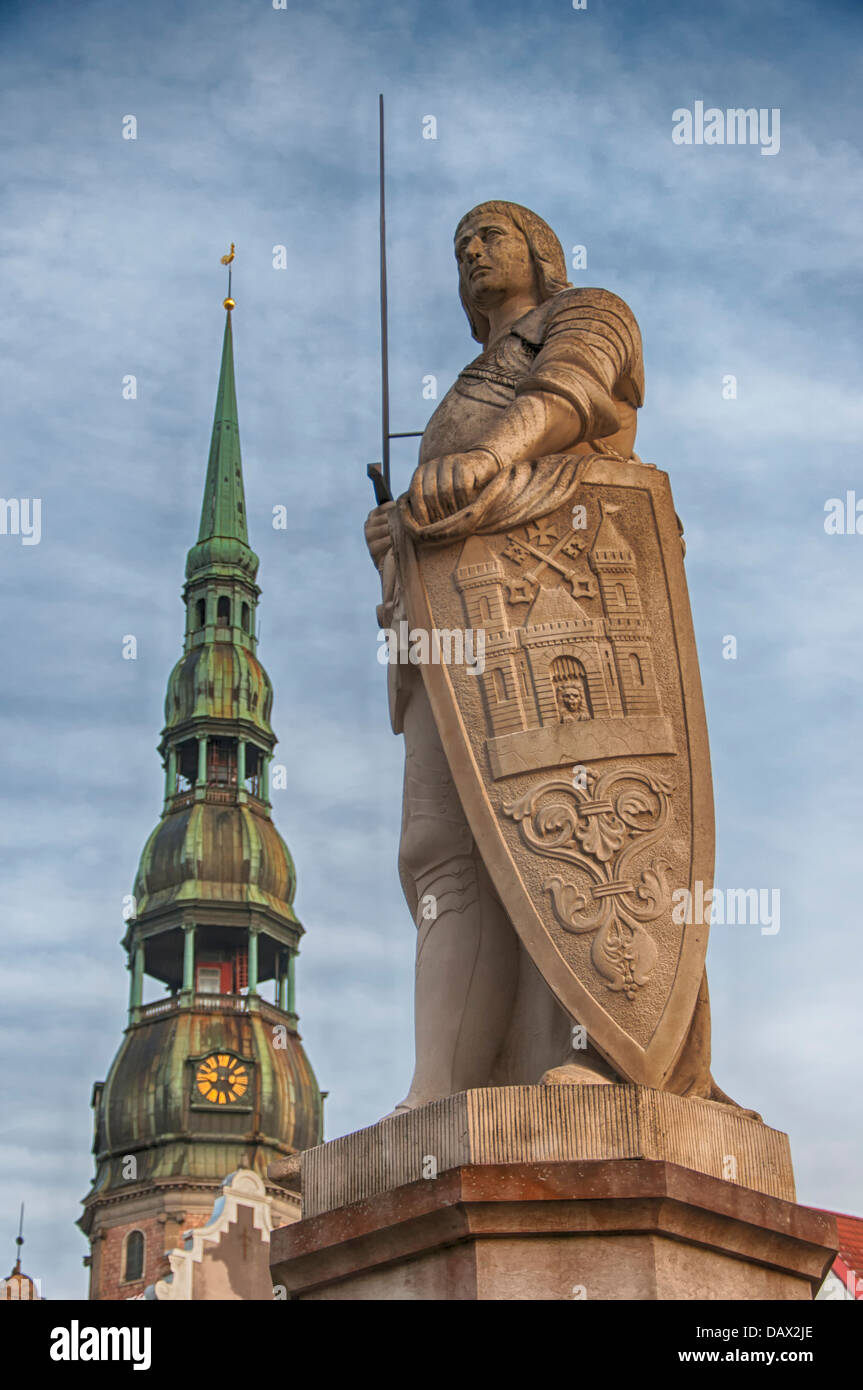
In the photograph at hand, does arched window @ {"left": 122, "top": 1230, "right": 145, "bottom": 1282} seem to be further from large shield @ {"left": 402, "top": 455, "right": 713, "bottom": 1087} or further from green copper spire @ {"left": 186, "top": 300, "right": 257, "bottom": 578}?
large shield @ {"left": 402, "top": 455, "right": 713, "bottom": 1087}

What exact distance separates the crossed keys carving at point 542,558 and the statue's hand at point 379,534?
63cm

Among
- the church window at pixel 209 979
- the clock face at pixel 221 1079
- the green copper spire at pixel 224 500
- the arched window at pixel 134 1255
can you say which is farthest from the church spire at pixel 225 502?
the arched window at pixel 134 1255

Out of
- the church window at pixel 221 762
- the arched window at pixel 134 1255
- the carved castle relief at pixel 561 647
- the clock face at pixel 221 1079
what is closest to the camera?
the carved castle relief at pixel 561 647

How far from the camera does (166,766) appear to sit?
104 meters

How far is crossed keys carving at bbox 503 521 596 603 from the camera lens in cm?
799

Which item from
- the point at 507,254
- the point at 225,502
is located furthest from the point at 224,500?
the point at 507,254

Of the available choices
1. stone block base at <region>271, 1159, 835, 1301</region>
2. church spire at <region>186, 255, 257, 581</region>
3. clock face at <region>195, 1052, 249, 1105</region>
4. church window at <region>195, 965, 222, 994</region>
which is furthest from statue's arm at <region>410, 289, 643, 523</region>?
church spire at <region>186, 255, 257, 581</region>

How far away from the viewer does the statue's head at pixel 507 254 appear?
912 cm

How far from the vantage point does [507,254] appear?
9.12 meters

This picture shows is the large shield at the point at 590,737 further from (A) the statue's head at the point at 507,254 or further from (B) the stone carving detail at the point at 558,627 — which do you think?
(A) the statue's head at the point at 507,254

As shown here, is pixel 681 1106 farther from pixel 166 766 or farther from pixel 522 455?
pixel 166 766

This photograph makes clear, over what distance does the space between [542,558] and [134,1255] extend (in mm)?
92132

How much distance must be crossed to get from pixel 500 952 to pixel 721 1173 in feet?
3.99

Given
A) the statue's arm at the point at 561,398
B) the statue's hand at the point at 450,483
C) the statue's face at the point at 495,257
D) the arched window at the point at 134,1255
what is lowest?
the statue's hand at the point at 450,483
